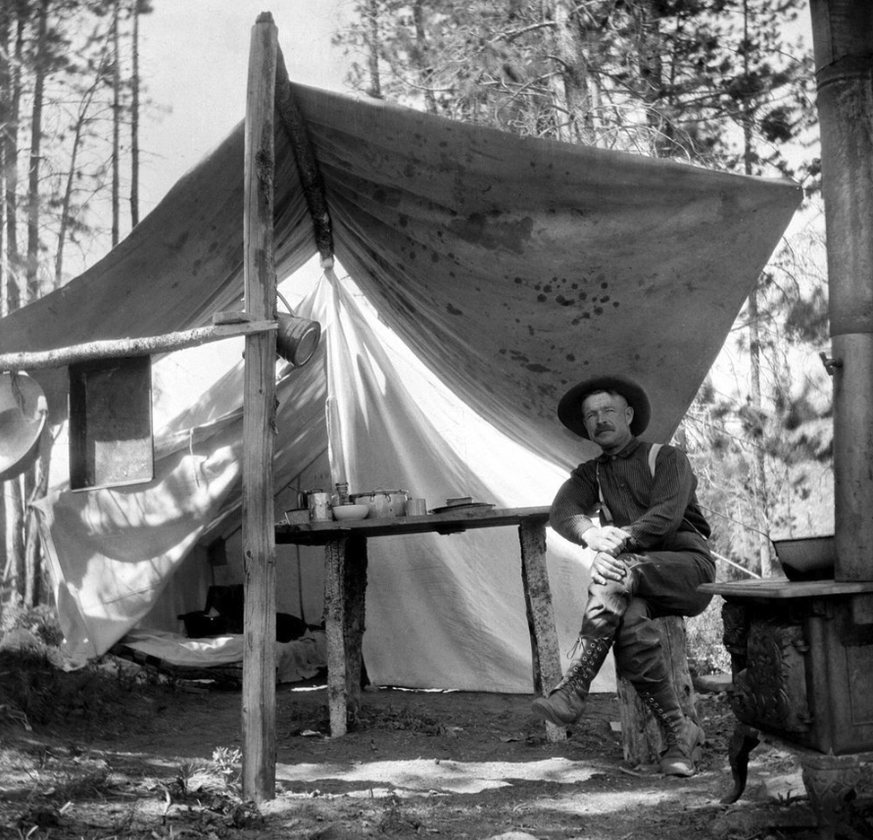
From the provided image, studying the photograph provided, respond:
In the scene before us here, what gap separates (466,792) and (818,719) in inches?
59.3

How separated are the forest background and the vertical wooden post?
11.6 feet

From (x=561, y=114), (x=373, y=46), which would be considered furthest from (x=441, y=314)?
(x=373, y=46)

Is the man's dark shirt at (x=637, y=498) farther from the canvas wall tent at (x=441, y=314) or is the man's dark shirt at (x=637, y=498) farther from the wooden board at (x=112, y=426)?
the wooden board at (x=112, y=426)

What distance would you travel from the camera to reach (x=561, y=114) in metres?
7.42

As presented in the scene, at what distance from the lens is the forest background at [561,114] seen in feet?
24.0

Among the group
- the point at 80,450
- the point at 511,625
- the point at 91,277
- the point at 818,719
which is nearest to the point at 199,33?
the point at 91,277

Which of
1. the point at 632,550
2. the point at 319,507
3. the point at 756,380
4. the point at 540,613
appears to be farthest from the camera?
the point at 756,380

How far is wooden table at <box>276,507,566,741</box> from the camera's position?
4500 mm

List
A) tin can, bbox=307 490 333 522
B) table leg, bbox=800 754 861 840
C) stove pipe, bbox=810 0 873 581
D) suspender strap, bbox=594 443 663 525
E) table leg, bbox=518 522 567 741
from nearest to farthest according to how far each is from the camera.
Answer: table leg, bbox=800 754 861 840 < stove pipe, bbox=810 0 873 581 < suspender strap, bbox=594 443 663 525 < table leg, bbox=518 522 567 741 < tin can, bbox=307 490 333 522

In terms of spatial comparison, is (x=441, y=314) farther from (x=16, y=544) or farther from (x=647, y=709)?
(x=16, y=544)

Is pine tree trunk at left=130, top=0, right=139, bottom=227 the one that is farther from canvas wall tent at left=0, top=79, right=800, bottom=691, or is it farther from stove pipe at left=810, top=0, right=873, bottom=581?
stove pipe at left=810, top=0, right=873, bottom=581

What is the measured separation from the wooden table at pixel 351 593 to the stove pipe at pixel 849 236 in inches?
74.7

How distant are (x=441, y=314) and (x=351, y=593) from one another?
1632mm

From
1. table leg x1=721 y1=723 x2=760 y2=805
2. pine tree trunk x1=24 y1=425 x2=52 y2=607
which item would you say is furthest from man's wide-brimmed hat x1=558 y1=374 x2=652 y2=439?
pine tree trunk x1=24 y1=425 x2=52 y2=607
